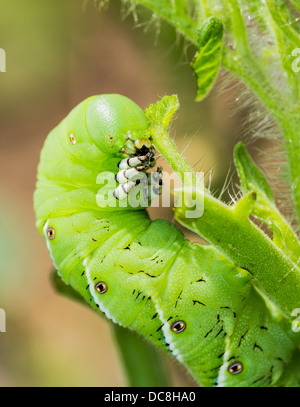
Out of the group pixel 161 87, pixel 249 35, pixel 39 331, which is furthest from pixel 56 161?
pixel 39 331

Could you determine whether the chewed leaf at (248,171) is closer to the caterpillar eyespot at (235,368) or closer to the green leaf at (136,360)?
the caterpillar eyespot at (235,368)

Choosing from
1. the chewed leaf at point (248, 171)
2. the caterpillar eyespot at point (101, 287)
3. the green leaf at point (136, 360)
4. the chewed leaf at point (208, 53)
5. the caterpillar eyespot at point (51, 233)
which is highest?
the chewed leaf at point (208, 53)

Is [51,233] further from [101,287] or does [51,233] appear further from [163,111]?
[163,111]

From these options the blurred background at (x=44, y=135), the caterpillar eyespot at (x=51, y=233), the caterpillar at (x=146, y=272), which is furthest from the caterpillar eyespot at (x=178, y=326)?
the blurred background at (x=44, y=135)

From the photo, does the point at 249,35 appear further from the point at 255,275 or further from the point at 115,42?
the point at 115,42

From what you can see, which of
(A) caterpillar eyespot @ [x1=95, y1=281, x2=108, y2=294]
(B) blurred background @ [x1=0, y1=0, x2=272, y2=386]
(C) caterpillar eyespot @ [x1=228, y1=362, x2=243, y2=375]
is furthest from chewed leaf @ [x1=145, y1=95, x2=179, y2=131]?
(B) blurred background @ [x1=0, y1=0, x2=272, y2=386]

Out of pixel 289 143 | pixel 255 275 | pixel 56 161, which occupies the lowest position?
pixel 255 275
